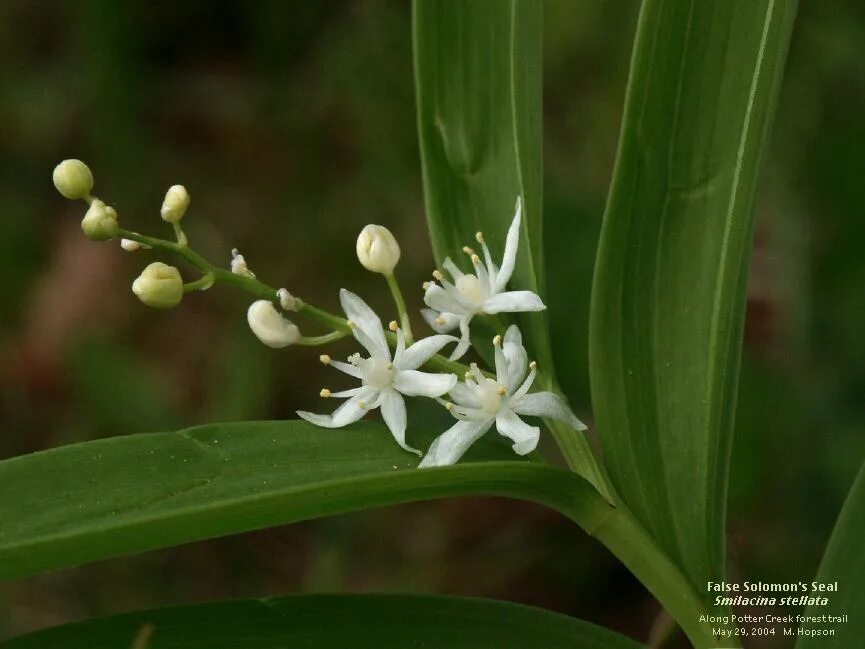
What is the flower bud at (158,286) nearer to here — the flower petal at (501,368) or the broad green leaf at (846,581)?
the flower petal at (501,368)

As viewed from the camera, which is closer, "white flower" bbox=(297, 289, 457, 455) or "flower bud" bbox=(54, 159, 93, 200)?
"white flower" bbox=(297, 289, 457, 455)

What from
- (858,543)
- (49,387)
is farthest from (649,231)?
(49,387)

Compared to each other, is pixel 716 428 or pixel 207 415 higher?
pixel 716 428

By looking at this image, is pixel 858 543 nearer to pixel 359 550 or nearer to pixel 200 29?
pixel 359 550

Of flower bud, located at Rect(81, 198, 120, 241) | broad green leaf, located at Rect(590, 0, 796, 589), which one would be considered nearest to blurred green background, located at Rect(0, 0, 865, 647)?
broad green leaf, located at Rect(590, 0, 796, 589)

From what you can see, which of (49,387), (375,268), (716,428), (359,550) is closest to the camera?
(716,428)

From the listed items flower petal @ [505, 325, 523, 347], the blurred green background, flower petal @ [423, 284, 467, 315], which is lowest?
the blurred green background

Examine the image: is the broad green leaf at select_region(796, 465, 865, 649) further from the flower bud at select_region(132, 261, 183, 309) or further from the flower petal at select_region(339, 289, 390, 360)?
the flower bud at select_region(132, 261, 183, 309)
